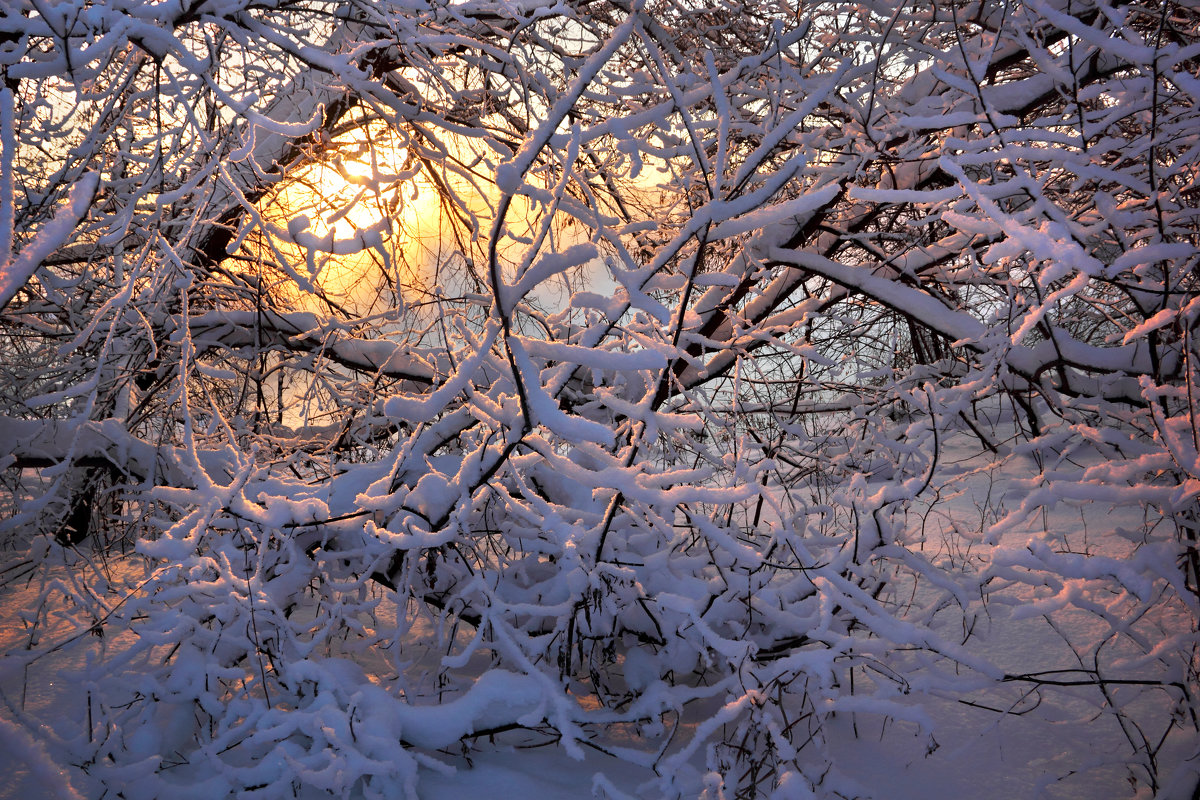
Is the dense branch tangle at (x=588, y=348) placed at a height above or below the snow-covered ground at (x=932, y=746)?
above

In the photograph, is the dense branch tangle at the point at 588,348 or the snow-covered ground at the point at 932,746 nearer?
the dense branch tangle at the point at 588,348

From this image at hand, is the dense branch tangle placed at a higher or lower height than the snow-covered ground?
higher

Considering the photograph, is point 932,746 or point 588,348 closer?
point 588,348

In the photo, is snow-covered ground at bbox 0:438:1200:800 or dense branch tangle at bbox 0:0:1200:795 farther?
snow-covered ground at bbox 0:438:1200:800

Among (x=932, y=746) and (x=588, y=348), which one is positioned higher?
(x=588, y=348)

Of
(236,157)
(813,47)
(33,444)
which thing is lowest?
(33,444)

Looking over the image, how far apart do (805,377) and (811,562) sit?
186 cm

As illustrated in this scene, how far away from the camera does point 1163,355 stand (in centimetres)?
270

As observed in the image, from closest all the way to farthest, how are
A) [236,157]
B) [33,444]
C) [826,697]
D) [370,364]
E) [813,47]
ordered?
[236,157]
[826,697]
[33,444]
[813,47]
[370,364]

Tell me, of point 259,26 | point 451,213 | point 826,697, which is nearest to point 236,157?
point 259,26

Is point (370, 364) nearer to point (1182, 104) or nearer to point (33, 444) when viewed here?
point (33, 444)

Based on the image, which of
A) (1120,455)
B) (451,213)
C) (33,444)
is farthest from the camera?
(451,213)

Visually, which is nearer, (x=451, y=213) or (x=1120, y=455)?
(x=1120, y=455)

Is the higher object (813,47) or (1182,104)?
(813,47)
